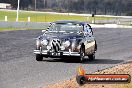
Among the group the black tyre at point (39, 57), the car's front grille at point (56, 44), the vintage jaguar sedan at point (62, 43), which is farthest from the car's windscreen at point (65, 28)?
the black tyre at point (39, 57)

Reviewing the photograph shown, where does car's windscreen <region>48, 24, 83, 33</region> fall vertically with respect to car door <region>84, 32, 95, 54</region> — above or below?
above

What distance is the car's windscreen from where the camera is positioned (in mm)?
16750

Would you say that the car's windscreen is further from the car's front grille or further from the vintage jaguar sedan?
the car's front grille

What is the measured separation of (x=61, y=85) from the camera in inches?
399

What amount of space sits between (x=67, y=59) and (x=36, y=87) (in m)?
7.17

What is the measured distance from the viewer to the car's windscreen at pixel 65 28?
16750 mm

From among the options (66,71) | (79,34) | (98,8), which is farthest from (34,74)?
(98,8)

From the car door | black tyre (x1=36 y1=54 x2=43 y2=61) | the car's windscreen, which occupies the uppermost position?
the car's windscreen

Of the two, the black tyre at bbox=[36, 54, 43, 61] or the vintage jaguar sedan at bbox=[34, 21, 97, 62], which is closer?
the vintage jaguar sedan at bbox=[34, 21, 97, 62]

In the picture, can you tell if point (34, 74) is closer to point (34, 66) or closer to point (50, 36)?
point (34, 66)

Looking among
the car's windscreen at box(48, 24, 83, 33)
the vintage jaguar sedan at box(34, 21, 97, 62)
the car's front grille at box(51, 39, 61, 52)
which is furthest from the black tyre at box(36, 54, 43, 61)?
the car's windscreen at box(48, 24, 83, 33)

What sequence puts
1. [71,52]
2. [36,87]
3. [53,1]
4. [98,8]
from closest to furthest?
[36,87]
[71,52]
[98,8]
[53,1]

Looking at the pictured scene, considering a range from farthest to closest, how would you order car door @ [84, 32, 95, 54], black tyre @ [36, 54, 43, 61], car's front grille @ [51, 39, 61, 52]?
car door @ [84, 32, 95, 54], black tyre @ [36, 54, 43, 61], car's front grille @ [51, 39, 61, 52]

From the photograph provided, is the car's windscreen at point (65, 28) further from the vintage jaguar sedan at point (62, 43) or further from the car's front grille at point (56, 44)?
the car's front grille at point (56, 44)
